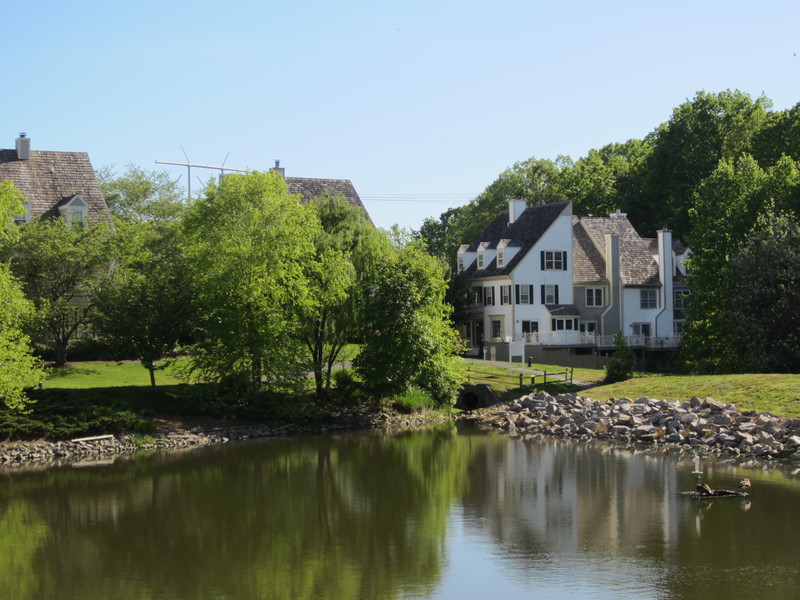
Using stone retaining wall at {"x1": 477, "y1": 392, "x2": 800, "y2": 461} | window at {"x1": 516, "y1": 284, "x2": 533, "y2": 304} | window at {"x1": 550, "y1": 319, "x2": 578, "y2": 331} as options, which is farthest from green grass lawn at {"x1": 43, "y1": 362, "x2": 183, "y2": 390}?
window at {"x1": 550, "y1": 319, "x2": 578, "y2": 331}

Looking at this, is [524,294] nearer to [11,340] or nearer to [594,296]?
[594,296]

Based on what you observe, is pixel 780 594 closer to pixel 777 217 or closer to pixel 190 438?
pixel 190 438

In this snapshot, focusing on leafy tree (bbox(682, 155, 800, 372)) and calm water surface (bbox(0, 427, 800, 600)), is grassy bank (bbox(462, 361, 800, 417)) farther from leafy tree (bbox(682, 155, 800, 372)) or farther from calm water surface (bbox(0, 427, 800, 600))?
calm water surface (bbox(0, 427, 800, 600))

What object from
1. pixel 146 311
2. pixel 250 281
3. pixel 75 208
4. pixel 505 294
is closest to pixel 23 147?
pixel 75 208

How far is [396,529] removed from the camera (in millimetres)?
21578

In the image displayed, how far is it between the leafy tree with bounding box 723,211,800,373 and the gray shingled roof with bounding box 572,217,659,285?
18.1 meters

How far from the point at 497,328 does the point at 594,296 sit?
7.27m

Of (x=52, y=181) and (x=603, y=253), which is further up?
(x=52, y=181)

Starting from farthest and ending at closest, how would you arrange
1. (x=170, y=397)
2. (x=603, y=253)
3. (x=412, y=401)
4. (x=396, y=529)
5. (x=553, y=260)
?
(x=603, y=253) < (x=553, y=260) < (x=412, y=401) < (x=170, y=397) < (x=396, y=529)

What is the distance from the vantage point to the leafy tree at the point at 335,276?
4128 cm

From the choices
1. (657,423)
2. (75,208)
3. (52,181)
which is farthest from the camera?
(52,181)

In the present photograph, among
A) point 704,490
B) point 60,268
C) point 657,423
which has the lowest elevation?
point 704,490

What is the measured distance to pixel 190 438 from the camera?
121ft

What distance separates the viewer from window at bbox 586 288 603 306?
67.2 meters
